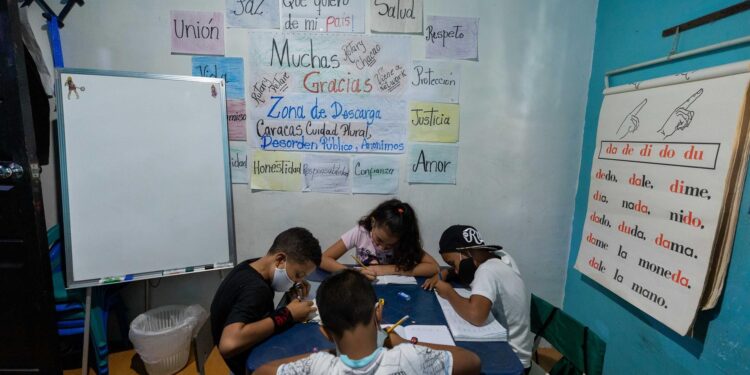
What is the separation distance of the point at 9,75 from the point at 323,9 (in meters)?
1.57

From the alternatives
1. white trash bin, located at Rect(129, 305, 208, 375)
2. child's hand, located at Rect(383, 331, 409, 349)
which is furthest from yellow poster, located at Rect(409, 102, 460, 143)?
white trash bin, located at Rect(129, 305, 208, 375)

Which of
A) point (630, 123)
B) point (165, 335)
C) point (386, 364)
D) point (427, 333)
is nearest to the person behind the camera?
point (386, 364)

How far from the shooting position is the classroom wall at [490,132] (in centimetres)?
201

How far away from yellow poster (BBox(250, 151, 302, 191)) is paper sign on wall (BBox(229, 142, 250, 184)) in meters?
0.06

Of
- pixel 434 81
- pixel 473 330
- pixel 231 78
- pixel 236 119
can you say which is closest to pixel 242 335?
pixel 473 330

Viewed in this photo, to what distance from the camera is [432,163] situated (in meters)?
2.21

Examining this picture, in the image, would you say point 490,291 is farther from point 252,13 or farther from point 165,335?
point 252,13

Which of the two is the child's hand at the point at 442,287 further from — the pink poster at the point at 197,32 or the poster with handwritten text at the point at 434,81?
the pink poster at the point at 197,32

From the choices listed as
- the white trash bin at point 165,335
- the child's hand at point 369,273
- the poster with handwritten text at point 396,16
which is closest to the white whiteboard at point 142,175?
the white trash bin at point 165,335

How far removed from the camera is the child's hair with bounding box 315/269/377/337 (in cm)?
91

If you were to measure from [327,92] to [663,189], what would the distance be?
185 cm

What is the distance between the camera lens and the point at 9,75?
148 centimetres

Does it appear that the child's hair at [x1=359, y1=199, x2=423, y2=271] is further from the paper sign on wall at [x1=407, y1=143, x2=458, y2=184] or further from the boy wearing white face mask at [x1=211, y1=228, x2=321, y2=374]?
the boy wearing white face mask at [x1=211, y1=228, x2=321, y2=374]

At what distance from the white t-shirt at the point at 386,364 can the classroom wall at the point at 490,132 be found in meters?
1.37
